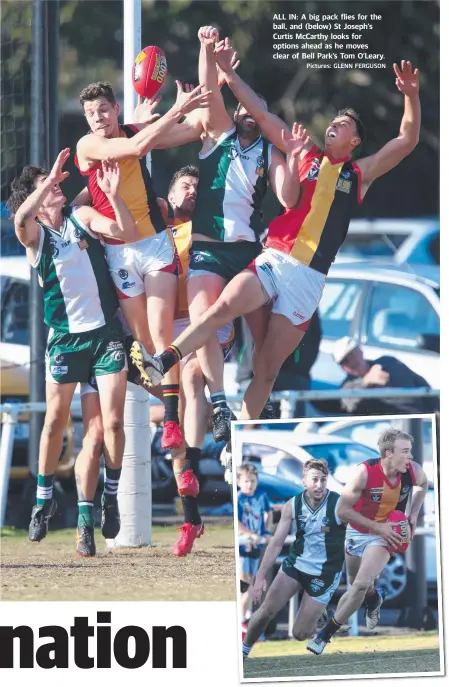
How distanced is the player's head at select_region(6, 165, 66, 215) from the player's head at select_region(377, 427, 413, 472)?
6.50ft

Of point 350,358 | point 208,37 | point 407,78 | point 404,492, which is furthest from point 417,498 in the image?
point 350,358

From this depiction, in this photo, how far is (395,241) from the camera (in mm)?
14312

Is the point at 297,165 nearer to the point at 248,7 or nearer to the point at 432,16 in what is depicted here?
the point at 432,16

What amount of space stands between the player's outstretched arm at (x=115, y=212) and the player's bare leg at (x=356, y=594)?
1.93 metres

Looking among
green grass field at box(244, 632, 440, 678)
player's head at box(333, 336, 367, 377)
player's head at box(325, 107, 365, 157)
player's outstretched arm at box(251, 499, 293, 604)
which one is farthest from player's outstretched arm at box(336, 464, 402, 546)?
player's head at box(333, 336, 367, 377)

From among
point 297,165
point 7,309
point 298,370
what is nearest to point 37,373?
point 7,309

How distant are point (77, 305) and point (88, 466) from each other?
83 centimetres

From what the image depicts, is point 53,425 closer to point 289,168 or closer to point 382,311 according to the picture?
point 289,168

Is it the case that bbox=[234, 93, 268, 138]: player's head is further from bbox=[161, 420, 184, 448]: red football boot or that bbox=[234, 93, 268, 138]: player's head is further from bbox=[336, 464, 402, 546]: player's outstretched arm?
bbox=[336, 464, 402, 546]: player's outstretched arm

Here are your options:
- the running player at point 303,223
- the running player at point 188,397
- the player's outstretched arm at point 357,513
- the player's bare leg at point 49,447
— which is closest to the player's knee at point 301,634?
the player's outstretched arm at point 357,513

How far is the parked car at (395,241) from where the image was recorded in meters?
13.9

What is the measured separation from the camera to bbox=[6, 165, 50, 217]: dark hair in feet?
20.8

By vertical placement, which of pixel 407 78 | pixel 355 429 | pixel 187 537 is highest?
pixel 407 78

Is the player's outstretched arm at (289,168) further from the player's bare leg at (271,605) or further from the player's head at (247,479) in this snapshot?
the player's bare leg at (271,605)
